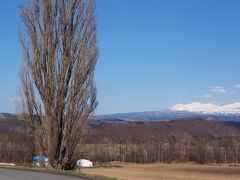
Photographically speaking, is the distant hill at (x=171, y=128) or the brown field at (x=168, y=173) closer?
the brown field at (x=168, y=173)

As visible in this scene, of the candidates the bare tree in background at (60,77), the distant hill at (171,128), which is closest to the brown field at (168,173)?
the bare tree in background at (60,77)

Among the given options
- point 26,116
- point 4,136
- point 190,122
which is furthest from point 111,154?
point 190,122

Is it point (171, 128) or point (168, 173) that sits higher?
point (171, 128)

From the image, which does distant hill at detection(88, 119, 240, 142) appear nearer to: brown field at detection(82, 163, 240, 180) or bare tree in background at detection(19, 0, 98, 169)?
brown field at detection(82, 163, 240, 180)

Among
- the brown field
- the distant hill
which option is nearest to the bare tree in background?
the brown field

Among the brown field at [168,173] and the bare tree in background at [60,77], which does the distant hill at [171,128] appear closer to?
the brown field at [168,173]

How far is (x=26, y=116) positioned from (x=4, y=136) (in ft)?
125

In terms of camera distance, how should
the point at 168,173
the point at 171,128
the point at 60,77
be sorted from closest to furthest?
the point at 60,77 → the point at 168,173 → the point at 171,128

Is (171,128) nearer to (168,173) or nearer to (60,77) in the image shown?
(168,173)

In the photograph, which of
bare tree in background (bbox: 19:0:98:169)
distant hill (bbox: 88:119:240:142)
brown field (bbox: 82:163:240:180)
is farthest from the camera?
distant hill (bbox: 88:119:240:142)

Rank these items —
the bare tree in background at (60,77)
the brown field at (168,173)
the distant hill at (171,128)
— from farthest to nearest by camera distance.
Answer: the distant hill at (171,128)
the brown field at (168,173)
the bare tree in background at (60,77)

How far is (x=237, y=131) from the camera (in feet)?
451

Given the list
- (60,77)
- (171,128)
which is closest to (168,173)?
(60,77)

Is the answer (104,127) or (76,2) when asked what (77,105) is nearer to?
(76,2)
